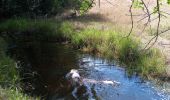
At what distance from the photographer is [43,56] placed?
13.9 metres

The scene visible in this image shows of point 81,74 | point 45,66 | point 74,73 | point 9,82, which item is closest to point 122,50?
point 81,74

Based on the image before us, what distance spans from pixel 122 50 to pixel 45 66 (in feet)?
8.68

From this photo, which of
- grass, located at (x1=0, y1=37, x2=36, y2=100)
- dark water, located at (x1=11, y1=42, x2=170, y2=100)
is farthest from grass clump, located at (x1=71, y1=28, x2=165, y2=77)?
grass, located at (x1=0, y1=37, x2=36, y2=100)

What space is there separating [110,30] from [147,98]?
5.67 meters

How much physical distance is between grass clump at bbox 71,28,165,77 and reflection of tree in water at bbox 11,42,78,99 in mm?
741

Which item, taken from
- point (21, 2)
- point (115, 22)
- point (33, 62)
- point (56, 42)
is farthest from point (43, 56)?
point (21, 2)

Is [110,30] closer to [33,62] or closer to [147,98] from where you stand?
[33,62]

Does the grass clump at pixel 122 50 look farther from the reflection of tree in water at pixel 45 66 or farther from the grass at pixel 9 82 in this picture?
the grass at pixel 9 82

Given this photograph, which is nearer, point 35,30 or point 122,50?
point 122,50

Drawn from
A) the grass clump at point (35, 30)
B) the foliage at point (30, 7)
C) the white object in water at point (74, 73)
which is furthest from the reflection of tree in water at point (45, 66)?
the foliage at point (30, 7)

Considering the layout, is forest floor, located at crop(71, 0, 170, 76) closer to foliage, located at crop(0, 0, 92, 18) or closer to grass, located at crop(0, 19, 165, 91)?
grass, located at crop(0, 19, 165, 91)

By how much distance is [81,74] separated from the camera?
11688 mm

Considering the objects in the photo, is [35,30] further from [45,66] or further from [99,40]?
[45,66]

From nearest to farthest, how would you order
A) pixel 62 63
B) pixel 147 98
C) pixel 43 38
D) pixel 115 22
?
pixel 147 98
pixel 62 63
pixel 43 38
pixel 115 22
